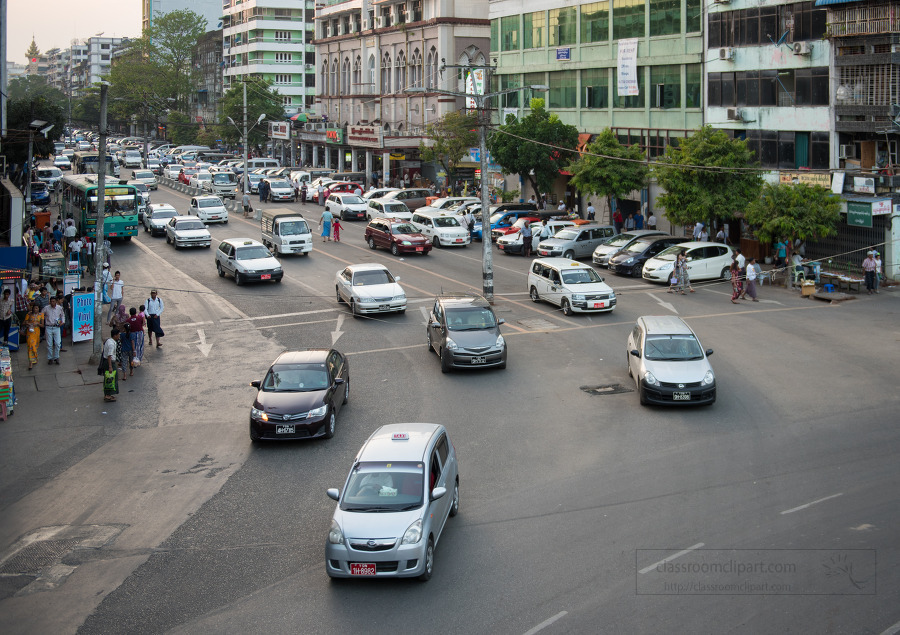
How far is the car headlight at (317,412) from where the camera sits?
18422mm

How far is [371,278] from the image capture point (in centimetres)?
3106

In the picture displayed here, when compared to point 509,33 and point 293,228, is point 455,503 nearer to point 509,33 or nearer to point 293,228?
point 293,228

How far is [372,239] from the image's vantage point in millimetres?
45281

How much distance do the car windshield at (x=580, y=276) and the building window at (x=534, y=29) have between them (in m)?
31.9

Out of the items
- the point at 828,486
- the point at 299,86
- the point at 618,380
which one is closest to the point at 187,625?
the point at 828,486

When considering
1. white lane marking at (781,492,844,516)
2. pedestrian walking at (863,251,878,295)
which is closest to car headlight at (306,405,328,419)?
white lane marking at (781,492,844,516)

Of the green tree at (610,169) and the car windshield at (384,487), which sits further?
the green tree at (610,169)

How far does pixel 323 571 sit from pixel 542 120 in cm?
4244

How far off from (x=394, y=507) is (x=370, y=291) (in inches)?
715

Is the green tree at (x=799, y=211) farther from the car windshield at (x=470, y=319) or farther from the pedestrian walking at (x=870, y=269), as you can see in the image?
the car windshield at (x=470, y=319)

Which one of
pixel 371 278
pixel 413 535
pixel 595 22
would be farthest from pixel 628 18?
pixel 413 535

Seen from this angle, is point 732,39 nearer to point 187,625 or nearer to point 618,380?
point 618,380

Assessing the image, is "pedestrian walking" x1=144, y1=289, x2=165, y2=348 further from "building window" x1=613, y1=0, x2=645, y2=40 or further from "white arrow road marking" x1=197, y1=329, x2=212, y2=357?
"building window" x1=613, y1=0, x2=645, y2=40

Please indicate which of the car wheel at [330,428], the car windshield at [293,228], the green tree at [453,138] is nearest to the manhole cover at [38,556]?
the car wheel at [330,428]
